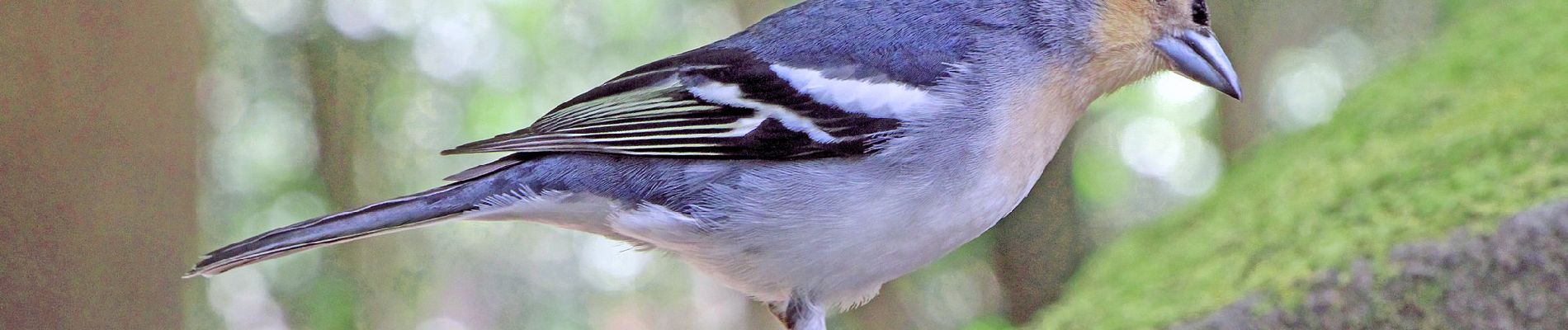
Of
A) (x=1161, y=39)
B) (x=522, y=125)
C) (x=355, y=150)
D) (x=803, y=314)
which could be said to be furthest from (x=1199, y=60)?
(x=355, y=150)

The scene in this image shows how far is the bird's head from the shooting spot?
6.82 ft

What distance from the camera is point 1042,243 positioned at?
643 cm

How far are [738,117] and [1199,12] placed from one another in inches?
40.3

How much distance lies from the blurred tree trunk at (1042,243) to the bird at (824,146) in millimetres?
4274

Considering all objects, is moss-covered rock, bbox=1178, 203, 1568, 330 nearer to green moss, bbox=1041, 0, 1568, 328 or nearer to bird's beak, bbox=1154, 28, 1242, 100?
green moss, bbox=1041, 0, 1568, 328

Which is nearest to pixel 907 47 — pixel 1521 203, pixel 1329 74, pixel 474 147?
pixel 474 147

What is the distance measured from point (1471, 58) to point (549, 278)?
7638 mm

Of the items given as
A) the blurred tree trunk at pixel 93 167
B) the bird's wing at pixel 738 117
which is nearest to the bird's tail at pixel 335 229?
the bird's wing at pixel 738 117

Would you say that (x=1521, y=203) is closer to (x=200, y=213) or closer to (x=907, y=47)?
(x=907, y=47)

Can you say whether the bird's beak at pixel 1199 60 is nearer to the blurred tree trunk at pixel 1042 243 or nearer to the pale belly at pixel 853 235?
the pale belly at pixel 853 235

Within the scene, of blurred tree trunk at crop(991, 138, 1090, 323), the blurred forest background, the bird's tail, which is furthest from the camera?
the blurred forest background

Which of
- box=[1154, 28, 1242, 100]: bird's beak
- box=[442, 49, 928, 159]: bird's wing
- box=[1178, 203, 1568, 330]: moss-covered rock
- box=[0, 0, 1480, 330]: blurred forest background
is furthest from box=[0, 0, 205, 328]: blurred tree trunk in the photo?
box=[1178, 203, 1568, 330]: moss-covered rock

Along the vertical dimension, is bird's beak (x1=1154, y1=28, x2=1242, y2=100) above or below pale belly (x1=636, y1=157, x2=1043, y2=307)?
above

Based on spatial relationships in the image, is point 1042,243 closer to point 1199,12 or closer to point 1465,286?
point 1199,12
